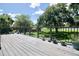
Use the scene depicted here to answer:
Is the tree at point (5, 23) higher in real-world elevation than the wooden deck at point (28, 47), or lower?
higher

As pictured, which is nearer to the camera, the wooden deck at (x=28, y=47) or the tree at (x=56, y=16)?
the wooden deck at (x=28, y=47)

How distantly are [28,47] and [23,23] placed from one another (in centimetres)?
38

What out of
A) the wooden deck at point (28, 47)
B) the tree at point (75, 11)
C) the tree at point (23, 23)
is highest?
the tree at point (75, 11)

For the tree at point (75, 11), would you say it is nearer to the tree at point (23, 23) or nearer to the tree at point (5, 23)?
the tree at point (23, 23)

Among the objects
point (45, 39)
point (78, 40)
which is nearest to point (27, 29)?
point (45, 39)

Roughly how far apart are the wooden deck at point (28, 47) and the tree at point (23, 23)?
12 centimetres

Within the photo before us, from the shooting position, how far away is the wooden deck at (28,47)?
12.4 feet

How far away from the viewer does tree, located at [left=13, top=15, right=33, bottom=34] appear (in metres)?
3.84

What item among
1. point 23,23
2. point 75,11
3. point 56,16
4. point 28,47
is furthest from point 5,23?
point 75,11

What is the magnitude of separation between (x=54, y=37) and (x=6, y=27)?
30.2 inches

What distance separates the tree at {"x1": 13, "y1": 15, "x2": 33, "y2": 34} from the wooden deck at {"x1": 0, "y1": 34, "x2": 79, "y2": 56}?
0.12m

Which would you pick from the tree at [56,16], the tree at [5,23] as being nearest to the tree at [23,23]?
the tree at [5,23]

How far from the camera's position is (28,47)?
3.85 m

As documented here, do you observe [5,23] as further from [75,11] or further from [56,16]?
[75,11]
